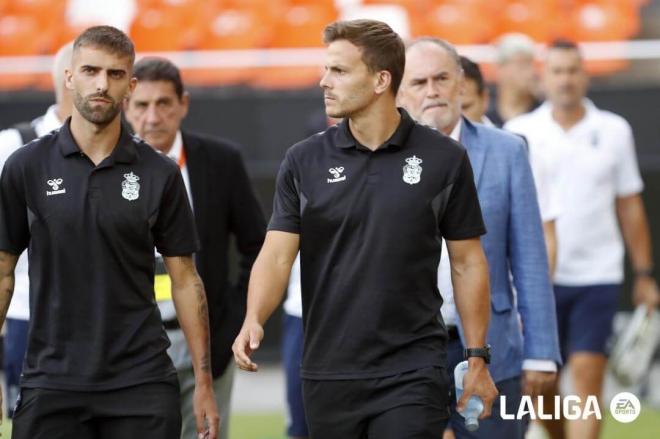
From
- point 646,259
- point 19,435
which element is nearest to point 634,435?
point 646,259

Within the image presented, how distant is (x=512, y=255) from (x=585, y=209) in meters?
3.07

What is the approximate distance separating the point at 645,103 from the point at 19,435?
746 cm

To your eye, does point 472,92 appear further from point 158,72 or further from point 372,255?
point 372,255

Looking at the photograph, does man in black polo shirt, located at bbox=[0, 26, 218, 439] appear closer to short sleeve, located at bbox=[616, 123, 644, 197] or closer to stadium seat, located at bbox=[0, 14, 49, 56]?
short sleeve, located at bbox=[616, 123, 644, 197]

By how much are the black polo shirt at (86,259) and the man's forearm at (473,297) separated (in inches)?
38.7

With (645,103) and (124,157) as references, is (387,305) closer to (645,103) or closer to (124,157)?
(124,157)

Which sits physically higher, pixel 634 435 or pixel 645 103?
pixel 645 103

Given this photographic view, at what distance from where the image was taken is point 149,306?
4.64 m

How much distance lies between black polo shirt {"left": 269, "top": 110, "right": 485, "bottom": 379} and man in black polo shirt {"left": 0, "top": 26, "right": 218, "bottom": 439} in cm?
48

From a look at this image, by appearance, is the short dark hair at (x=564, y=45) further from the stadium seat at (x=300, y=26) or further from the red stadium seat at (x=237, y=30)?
the red stadium seat at (x=237, y=30)

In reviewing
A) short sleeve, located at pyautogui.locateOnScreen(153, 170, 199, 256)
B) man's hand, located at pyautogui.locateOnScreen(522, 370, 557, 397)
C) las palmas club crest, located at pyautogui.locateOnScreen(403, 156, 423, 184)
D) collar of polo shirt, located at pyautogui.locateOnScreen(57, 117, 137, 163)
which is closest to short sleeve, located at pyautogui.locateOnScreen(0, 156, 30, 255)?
collar of polo shirt, located at pyautogui.locateOnScreen(57, 117, 137, 163)

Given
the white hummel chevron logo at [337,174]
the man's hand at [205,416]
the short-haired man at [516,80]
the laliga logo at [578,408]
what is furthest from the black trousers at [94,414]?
the short-haired man at [516,80]

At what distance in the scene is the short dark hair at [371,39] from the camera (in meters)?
4.52

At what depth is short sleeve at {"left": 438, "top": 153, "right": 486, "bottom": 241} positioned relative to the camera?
14.9ft
